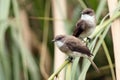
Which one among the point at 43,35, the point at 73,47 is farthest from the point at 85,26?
the point at 43,35

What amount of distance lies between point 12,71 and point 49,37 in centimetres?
34

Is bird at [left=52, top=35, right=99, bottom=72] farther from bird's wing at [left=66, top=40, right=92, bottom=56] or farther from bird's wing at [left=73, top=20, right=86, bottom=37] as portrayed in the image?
bird's wing at [left=73, top=20, right=86, bottom=37]

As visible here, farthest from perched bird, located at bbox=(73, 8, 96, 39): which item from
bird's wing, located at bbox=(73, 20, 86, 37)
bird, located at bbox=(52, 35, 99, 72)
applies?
bird, located at bbox=(52, 35, 99, 72)

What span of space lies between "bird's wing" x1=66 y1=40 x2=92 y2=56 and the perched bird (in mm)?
137

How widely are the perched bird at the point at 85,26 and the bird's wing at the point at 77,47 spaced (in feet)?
0.45

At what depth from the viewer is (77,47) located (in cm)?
101

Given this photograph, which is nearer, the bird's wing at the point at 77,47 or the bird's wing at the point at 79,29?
the bird's wing at the point at 77,47

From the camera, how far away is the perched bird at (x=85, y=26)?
1186 mm

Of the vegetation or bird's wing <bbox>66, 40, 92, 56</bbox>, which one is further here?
the vegetation

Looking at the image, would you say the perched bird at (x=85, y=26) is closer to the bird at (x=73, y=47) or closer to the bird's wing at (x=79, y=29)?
the bird's wing at (x=79, y=29)

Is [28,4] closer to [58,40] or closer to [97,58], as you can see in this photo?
[97,58]

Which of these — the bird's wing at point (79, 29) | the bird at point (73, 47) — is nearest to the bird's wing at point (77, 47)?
the bird at point (73, 47)

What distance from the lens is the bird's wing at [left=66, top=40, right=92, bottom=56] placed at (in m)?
0.97

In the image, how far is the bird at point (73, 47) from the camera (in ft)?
3.21
